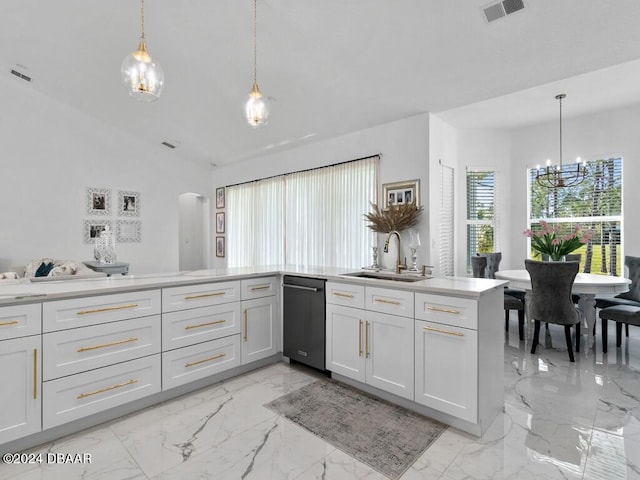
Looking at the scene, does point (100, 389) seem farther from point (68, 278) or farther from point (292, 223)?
point (292, 223)

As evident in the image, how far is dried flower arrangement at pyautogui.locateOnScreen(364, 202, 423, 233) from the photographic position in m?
3.80

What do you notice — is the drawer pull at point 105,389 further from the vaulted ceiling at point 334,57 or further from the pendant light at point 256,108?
the vaulted ceiling at point 334,57

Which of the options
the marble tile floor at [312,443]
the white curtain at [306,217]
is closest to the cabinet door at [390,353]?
the marble tile floor at [312,443]

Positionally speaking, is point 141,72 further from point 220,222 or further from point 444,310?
point 220,222

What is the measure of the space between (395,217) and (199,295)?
88.4 inches

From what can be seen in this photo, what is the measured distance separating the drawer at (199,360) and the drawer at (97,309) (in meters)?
0.41

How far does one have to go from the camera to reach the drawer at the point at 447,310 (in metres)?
2.14

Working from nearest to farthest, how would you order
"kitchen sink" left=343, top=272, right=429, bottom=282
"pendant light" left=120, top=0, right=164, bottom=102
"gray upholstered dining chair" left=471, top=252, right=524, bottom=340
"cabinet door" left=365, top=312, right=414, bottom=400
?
"pendant light" left=120, top=0, right=164, bottom=102, "cabinet door" left=365, top=312, right=414, bottom=400, "kitchen sink" left=343, top=272, right=429, bottom=282, "gray upholstered dining chair" left=471, top=252, right=524, bottom=340

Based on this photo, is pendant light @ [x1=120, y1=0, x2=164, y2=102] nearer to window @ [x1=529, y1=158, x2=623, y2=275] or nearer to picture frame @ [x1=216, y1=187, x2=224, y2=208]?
picture frame @ [x1=216, y1=187, x2=224, y2=208]

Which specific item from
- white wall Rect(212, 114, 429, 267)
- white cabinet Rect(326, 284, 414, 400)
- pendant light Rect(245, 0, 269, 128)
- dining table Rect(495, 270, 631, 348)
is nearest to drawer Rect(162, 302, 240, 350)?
white cabinet Rect(326, 284, 414, 400)

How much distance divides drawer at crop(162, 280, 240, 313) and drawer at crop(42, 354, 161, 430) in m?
0.39

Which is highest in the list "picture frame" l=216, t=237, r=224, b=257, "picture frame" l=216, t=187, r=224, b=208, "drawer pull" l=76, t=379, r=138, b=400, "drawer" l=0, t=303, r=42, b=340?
"picture frame" l=216, t=187, r=224, b=208

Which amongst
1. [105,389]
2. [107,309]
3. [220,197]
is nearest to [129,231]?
[220,197]

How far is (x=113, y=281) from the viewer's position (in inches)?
100
